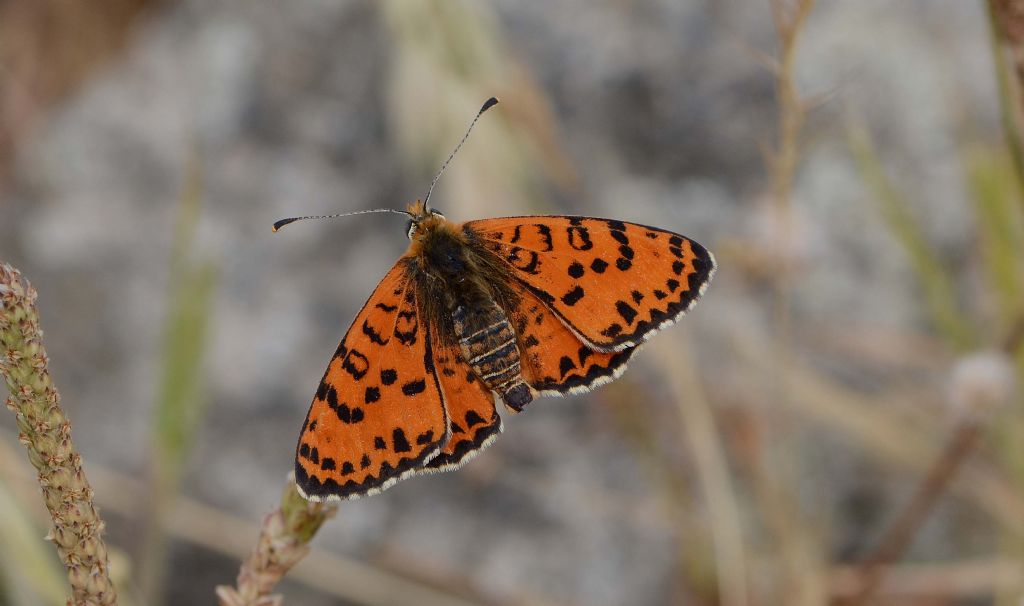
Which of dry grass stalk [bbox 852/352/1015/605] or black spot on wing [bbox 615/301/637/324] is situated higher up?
black spot on wing [bbox 615/301/637/324]

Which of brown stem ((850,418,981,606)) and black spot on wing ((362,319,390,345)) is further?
brown stem ((850,418,981,606))

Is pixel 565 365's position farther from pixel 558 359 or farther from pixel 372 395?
pixel 372 395

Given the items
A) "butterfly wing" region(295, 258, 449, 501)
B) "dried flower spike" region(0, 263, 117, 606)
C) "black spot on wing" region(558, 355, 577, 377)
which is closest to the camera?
"dried flower spike" region(0, 263, 117, 606)

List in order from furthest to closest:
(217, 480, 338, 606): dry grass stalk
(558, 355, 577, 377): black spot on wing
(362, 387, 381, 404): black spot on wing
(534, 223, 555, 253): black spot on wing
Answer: (534, 223, 555, 253): black spot on wing, (558, 355, 577, 377): black spot on wing, (362, 387, 381, 404): black spot on wing, (217, 480, 338, 606): dry grass stalk

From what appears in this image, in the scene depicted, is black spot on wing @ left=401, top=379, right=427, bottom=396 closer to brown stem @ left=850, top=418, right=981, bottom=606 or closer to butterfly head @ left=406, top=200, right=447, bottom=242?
butterfly head @ left=406, top=200, right=447, bottom=242

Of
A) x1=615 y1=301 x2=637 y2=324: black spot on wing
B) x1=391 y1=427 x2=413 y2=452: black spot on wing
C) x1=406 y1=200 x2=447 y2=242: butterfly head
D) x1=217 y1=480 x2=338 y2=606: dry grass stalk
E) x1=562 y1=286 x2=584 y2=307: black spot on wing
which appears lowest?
x1=217 y1=480 x2=338 y2=606: dry grass stalk

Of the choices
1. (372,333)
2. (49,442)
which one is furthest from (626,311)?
(49,442)

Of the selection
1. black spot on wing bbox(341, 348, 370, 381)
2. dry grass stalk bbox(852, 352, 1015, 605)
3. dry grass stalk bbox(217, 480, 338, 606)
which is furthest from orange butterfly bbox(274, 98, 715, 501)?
dry grass stalk bbox(852, 352, 1015, 605)

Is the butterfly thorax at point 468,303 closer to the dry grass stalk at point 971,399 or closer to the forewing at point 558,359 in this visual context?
the forewing at point 558,359
